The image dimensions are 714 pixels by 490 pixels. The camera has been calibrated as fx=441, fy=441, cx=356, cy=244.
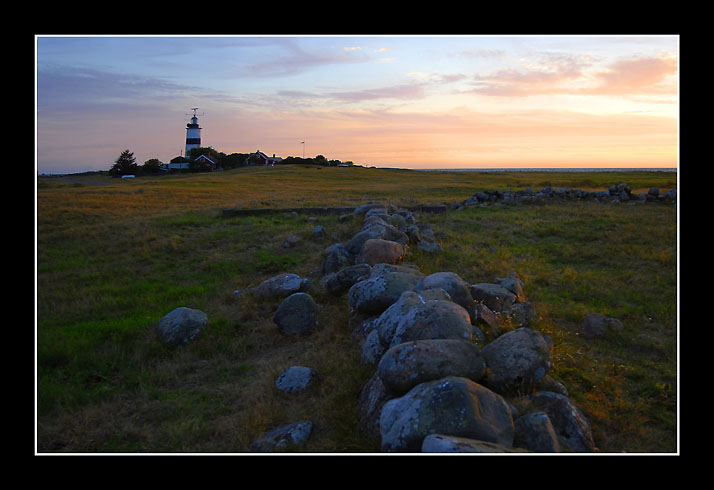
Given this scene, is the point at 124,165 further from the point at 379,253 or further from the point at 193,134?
the point at 379,253

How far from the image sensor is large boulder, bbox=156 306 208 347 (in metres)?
6.68

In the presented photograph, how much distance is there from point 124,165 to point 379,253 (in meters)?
58.3

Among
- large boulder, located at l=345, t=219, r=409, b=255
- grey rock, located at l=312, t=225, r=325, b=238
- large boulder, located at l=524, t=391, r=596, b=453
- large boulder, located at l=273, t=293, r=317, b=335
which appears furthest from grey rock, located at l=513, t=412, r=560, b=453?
grey rock, located at l=312, t=225, r=325, b=238

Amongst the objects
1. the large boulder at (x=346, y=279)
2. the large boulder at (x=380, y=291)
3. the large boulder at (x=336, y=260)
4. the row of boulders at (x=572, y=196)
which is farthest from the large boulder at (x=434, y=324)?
the row of boulders at (x=572, y=196)

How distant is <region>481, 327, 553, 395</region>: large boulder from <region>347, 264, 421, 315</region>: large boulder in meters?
1.92

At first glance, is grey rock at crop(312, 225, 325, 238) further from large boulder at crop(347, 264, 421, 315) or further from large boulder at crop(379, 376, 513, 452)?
large boulder at crop(379, 376, 513, 452)

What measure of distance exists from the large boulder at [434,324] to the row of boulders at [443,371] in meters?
0.01

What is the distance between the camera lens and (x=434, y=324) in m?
4.69

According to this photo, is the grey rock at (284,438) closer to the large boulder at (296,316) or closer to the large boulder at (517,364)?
the large boulder at (517,364)

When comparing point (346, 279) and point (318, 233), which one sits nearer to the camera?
point (346, 279)

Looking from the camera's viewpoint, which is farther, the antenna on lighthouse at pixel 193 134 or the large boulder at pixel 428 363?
the antenna on lighthouse at pixel 193 134

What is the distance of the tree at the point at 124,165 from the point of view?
56237mm

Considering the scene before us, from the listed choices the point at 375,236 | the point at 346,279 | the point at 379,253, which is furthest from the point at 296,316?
the point at 375,236
